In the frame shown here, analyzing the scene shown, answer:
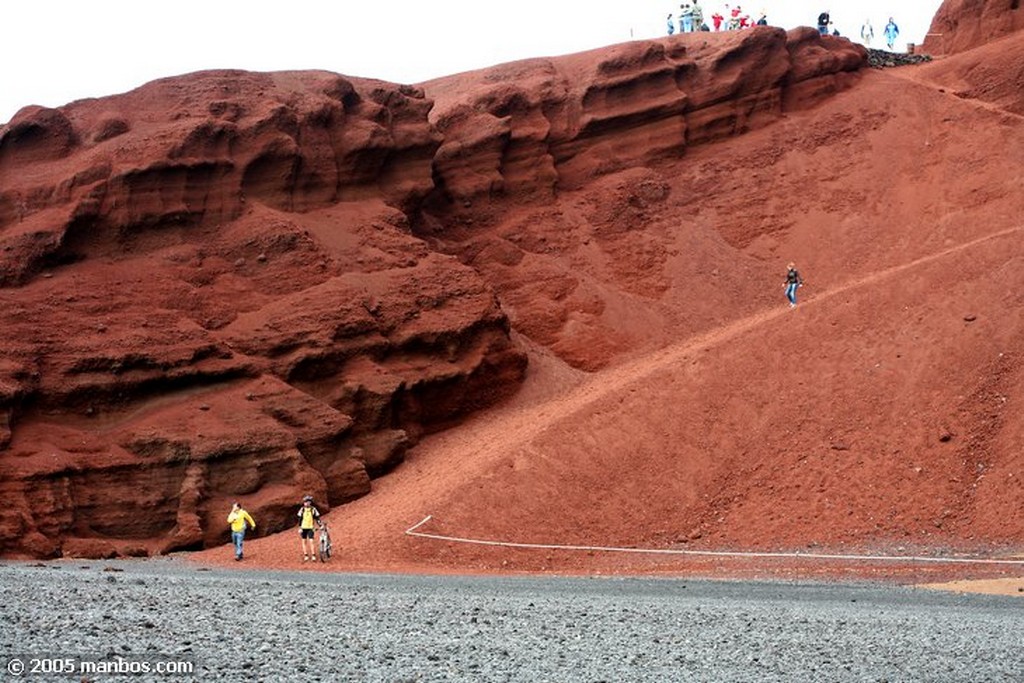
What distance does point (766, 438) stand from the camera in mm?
28156

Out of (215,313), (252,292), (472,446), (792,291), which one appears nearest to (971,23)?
(792,291)

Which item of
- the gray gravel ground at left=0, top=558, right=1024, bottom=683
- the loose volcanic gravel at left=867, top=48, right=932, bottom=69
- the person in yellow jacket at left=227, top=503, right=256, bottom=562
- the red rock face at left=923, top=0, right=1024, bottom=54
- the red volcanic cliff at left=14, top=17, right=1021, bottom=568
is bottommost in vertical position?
the gray gravel ground at left=0, top=558, right=1024, bottom=683

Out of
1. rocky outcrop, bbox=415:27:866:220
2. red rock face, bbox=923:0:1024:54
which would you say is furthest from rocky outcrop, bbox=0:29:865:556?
red rock face, bbox=923:0:1024:54

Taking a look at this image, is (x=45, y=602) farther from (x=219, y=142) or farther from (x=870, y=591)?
(x=219, y=142)

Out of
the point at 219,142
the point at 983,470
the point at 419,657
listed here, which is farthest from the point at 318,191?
the point at 419,657

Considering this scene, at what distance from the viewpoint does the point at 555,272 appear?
39.7 m

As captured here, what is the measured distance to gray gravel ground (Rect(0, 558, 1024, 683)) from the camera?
12.2 m

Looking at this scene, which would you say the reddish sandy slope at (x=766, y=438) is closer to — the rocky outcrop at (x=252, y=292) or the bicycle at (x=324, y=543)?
the bicycle at (x=324, y=543)

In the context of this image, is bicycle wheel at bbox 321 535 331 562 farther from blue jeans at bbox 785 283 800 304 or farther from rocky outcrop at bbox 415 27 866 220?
rocky outcrop at bbox 415 27 866 220

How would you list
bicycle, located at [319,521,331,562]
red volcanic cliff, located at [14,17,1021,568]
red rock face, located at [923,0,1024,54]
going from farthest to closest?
red rock face, located at [923,0,1024,54] → red volcanic cliff, located at [14,17,1021,568] → bicycle, located at [319,521,331,562]

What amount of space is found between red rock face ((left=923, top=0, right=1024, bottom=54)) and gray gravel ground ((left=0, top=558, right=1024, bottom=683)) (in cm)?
3491

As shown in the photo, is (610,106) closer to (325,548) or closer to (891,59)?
(891,59)

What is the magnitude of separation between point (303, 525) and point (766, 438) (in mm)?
9944

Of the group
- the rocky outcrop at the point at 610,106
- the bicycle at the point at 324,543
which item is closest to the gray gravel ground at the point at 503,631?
the bicycle at the point at 324,543
